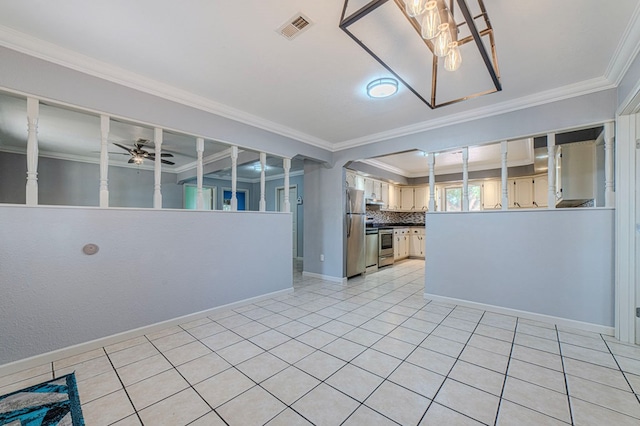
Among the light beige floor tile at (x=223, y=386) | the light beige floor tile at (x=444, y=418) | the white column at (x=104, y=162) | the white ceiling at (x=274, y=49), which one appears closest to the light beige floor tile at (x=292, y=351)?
the light beige floor tile at (x=223, y=386)

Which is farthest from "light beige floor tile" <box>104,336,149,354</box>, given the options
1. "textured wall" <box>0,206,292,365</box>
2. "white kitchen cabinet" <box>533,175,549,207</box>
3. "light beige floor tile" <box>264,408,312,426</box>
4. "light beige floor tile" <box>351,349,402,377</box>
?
"white kitchen cabinet" <box>533,175,549,207</box>

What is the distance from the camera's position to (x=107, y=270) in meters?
2.41

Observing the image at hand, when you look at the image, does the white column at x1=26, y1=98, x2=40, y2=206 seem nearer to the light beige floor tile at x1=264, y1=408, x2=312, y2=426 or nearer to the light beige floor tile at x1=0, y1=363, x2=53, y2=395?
the light beige floor tile at x1=0, y1=363, x2=53, y2=395

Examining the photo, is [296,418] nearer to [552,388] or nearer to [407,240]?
[552,388]

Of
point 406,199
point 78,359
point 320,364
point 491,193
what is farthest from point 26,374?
point 491,193

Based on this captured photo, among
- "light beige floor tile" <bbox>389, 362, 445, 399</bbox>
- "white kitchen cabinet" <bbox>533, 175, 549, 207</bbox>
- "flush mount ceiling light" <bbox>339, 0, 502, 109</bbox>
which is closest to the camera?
"flush mount ceiling light" <bbox>339, 0, 502, 109</bbox>

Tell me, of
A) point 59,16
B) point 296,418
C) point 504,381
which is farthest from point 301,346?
point 59,16

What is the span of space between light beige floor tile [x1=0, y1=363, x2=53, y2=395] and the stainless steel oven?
540 centimetres

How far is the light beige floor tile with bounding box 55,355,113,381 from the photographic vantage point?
1.92 meters

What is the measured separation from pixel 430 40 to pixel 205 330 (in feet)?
10.9

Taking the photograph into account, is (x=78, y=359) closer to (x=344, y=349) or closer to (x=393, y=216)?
(x=344, y=349)

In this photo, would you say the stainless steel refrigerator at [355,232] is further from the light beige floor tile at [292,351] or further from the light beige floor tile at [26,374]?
the light beige floor tile at [26,374]

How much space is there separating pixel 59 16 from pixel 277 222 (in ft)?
9.44

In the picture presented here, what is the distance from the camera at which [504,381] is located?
6.05ft
